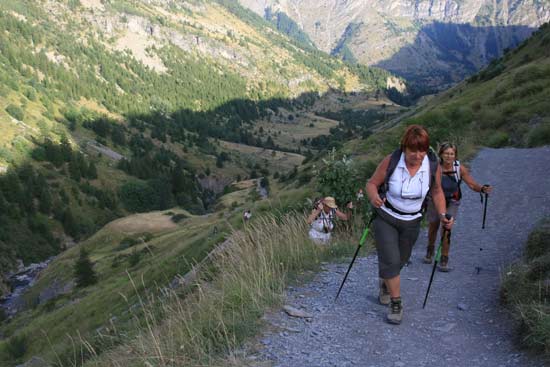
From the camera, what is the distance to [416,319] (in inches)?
251

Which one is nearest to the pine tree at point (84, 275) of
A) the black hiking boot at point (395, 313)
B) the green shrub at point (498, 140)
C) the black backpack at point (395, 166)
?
the green shrub at point (498, 140)

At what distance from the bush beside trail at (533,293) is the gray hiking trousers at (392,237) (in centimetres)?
161

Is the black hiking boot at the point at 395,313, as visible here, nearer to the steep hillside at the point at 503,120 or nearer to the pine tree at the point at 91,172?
the steep hillside at the point at 503,120

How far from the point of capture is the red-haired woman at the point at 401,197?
5.75m

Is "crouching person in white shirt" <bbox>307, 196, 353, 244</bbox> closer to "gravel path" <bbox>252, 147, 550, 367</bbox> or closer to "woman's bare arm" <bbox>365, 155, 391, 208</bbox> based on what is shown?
"gravel path" <bbox>252, 147, 550, 367</bbox>

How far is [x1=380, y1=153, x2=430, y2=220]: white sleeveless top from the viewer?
5820 millimetres

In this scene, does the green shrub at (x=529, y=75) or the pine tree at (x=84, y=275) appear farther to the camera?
the pine tree at (x=84, y=275)

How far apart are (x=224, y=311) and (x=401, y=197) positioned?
296 centimetres

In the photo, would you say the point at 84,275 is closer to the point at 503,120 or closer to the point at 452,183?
the point at 503,120

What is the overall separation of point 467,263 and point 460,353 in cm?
375

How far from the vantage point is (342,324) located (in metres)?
6.24

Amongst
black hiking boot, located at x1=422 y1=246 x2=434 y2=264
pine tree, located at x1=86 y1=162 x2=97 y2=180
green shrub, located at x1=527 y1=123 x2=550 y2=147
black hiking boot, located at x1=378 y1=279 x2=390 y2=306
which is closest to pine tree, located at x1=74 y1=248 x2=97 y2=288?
green shrub, located at x1=527 y1=123 x2=550 y2=147

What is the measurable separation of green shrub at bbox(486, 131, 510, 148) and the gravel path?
1216 cm

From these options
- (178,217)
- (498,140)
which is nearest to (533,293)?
(498,140)
